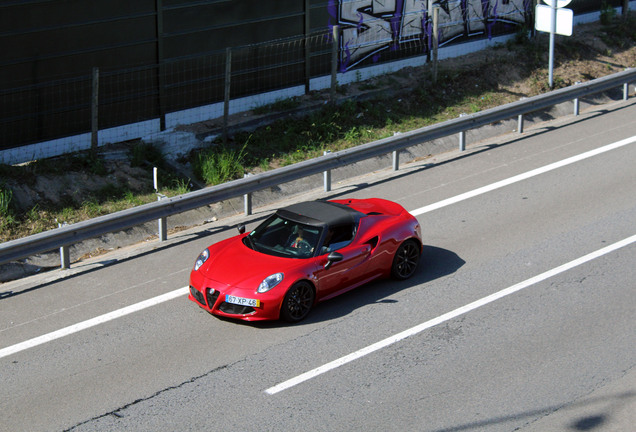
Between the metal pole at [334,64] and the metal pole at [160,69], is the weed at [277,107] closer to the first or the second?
the metal pole at [334,64]

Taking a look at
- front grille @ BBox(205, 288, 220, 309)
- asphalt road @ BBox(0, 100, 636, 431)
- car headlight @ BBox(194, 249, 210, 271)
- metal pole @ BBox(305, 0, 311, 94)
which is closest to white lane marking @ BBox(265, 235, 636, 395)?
asphalt road @ BBox(0, 100, 636, 431)

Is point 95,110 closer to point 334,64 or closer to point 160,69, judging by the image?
point 160,69

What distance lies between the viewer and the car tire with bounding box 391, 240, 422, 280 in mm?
10844

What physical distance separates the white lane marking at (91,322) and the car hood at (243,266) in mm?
820

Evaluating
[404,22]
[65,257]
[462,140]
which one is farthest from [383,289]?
[404,22]

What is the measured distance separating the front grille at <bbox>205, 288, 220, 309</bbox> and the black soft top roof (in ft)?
5.05

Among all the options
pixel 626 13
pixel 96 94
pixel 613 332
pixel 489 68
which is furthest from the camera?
pixel 626 13

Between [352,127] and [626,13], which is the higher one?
[626,13]

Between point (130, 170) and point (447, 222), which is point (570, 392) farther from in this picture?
point (130, 170)

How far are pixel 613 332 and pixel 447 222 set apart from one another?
3966 millimetres

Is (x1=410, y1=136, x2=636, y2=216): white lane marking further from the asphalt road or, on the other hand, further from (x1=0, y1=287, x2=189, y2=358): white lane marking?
(x1=0, y1=287, x2=189, y2=358): white lane marking

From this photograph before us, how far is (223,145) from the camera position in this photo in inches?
635

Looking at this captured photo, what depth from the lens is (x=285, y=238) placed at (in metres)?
10.6

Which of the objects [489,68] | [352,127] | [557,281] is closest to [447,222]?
[557,281]
